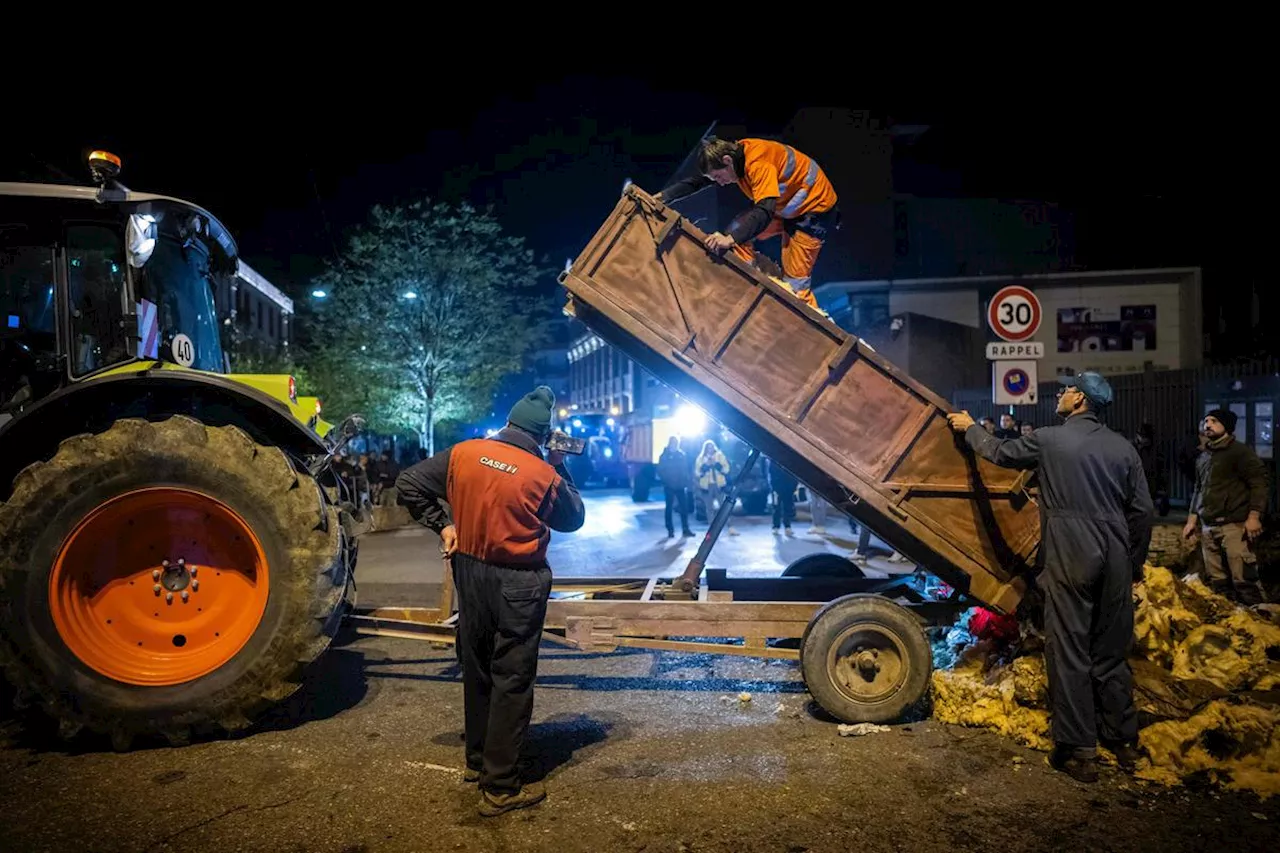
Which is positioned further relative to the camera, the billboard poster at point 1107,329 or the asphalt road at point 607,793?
the billboard poster at point 1107,329

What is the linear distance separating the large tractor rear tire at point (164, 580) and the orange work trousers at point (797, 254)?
11.3 feet

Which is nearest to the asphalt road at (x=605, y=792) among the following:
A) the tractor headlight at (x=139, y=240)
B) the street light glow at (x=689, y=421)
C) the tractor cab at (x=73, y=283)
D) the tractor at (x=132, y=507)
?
the tractor at (x=132, y=507)

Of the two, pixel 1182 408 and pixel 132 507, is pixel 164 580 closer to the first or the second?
pixel 132 507

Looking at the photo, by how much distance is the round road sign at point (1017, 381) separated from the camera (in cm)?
871

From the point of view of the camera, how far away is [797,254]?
220 inches

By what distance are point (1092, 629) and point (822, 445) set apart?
5.84 ft

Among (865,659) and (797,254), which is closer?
(865,659)

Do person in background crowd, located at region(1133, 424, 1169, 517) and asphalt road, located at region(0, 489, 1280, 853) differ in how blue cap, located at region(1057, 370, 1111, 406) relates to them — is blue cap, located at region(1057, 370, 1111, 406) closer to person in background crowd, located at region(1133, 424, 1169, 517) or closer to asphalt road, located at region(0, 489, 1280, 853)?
asphalt road, located at region(0, 489, 1280, 853)

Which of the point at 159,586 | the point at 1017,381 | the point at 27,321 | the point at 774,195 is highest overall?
the point at 774,195

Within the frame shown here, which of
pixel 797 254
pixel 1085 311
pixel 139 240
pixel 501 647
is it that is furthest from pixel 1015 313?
pixel 1085 311

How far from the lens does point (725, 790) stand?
396cm

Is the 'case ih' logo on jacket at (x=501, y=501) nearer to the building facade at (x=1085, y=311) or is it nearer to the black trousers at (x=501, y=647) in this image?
the black trousers at (x=501, y=647)

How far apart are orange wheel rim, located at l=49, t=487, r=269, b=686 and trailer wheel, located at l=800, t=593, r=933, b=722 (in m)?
3.35

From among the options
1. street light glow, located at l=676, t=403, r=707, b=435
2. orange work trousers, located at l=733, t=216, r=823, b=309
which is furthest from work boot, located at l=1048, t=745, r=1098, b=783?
street light glow, located at l=676, t=403, r=707, b=435
